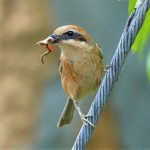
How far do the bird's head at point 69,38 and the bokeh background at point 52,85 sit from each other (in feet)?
11.7

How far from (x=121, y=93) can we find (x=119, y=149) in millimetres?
976

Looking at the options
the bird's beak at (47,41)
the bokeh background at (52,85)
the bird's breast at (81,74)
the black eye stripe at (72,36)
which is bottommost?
the bokeh background at (52,85)

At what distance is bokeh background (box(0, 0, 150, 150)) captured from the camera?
8969 mm

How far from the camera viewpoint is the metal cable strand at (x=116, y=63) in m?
3.11

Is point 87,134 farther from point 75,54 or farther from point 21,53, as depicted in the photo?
point 21,53

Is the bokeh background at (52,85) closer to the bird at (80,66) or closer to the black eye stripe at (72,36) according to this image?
the bird at (80,66)

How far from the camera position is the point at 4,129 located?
11.2 meters

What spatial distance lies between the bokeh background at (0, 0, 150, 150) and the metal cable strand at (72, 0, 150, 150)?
450 cm

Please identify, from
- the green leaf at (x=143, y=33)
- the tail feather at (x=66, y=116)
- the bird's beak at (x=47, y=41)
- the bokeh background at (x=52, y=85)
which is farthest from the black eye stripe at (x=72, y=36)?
the bokeh background at (x=52, y=85)

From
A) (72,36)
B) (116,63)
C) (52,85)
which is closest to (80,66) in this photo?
(72,36)

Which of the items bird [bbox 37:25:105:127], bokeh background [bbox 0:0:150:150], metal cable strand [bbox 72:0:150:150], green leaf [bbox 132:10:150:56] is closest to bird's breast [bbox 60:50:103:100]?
bird [bbox 37:25:105:127]

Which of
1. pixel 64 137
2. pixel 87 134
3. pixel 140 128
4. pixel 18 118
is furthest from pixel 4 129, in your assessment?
pixel 87 134

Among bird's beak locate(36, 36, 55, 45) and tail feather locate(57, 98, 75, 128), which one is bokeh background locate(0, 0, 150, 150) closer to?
tail feather locate(57, 98, 75, 128)

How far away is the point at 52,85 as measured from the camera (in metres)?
9.99
